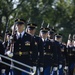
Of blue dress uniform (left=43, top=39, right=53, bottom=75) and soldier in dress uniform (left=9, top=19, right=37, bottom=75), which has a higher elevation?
soldier in dress uniform (left=9, top=19, right=37, bottom=75)

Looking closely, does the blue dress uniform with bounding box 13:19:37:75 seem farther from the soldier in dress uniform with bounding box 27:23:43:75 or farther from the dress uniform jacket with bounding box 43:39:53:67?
the dress uniform jacket with bounding box 43:39:53:67

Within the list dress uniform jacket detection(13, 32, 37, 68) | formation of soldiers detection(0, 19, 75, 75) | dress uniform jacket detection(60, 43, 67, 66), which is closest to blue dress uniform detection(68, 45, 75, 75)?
formation of soldiers detection(0, 19, 75, 75)

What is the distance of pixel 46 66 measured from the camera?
1218 cm

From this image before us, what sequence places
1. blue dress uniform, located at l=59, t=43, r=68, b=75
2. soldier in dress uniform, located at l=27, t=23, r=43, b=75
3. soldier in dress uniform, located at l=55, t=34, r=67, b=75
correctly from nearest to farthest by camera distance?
1. soldier in dress uniform, located at l=27, t=23, r=43, b=75
2. soldier in dress uniform, located at l=55, t=34, r=67, b=75
3. blue dress uniform, located at l=59, t=43, r=68, b=75

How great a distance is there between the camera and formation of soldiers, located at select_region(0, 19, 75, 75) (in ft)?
31.0

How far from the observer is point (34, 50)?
31.8 feet

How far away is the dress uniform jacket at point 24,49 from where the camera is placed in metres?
9.45

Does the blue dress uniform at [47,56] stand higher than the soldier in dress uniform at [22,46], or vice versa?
the soldier in dress uniform at [22,46]

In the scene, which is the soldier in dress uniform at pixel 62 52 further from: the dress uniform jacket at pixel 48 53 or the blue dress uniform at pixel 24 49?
the blue dress uniform at pixel 24 49

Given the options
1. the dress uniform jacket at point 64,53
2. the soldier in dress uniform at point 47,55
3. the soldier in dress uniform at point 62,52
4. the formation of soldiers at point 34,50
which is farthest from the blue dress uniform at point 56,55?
the dress uniform jacket at point 64,53

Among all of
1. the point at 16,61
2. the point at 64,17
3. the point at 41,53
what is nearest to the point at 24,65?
the point at 16,61

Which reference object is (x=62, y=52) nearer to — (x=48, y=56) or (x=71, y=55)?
(x=71, y=55)

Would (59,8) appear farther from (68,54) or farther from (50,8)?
(68,54)

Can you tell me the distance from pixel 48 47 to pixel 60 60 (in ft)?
4.58
